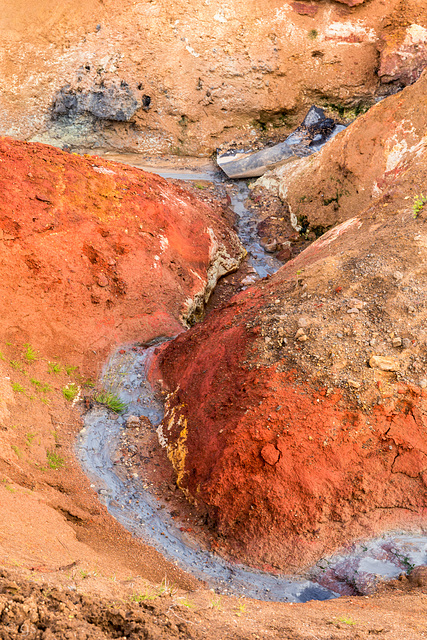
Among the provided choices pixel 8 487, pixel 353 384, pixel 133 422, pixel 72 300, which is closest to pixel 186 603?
pixel 8 487

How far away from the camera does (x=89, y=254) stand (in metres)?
8.05

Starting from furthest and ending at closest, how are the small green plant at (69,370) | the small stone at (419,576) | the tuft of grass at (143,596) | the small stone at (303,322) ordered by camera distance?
the small green plant at (69,370)
the small stone at (303,322)
the small stone at (419,576)
the tuft of grass at (143,596)

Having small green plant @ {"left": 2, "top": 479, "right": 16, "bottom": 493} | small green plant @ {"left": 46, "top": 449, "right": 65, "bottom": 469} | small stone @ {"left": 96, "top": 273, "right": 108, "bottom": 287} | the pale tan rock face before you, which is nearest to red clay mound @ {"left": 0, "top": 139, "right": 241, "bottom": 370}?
small stone @ {"left": 96, "top": 273, "right": 108, "bottom": 287}

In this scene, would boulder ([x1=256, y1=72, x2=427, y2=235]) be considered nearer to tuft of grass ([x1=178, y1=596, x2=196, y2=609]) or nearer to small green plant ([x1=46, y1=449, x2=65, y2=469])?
small green plant ([x1=46, y1=449, x2=65, y2=469])

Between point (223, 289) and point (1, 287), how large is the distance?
14.0ft

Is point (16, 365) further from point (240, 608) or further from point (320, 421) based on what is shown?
point (240, 608)

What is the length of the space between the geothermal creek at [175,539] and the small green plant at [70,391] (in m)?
0.32

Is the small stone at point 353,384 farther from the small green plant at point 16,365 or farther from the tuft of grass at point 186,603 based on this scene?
the small green plant at point 16,365

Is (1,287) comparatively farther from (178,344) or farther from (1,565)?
(1,565)

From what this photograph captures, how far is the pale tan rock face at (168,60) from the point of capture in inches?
544

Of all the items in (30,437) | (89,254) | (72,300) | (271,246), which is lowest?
(271,246)

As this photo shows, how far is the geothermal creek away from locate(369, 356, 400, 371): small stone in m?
1.52

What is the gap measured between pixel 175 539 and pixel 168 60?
40.8 feet

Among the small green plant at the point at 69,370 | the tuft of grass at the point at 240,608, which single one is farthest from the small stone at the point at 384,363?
the small green plant at the point at 69,370
